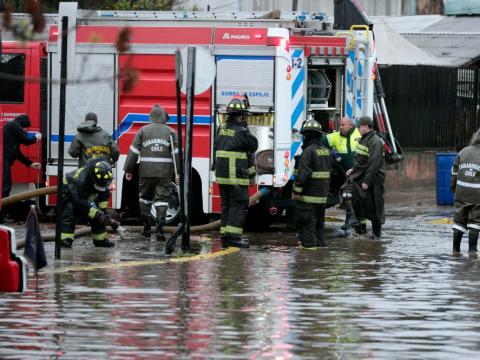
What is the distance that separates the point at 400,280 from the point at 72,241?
14.4 feet

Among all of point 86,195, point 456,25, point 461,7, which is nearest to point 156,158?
point 86,195

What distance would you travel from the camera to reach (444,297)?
1181 cm

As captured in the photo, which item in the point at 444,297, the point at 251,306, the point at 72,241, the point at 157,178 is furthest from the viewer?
the point at 157,178

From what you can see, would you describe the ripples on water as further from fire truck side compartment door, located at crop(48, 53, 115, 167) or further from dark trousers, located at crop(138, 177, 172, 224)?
fire truck side compartment door, located at crop(48, 53, 115, 167)

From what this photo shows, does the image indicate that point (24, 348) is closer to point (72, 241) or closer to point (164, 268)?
point (164, 268)

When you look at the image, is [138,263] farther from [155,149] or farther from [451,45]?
[451,45]

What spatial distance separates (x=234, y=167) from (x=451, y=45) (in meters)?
19.5

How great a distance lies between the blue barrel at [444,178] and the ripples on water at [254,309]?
8.33m

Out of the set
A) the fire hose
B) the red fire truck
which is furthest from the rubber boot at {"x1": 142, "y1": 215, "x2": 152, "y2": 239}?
the red fire truck

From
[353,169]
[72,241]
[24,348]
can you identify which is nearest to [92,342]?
[24,348]

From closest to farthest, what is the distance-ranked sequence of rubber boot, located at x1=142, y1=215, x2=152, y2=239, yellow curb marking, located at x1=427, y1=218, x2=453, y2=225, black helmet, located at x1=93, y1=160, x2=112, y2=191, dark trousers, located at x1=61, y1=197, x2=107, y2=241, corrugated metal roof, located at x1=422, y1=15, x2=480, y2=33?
1. black helmet, located at x1=93, y1=160, x2=112, y2=191
2. dark trousers, located at x1=61, y1=197, x2=107, y2=241
3. rubber boot, located at x1=142, y1=215, x2=152, y2=239
4. yellow curb marking, located at x1=427, y1=218, x2=453, y2=225
5. corrugated metal roof, located at x1=422, y1=15, x2=480, y2=33

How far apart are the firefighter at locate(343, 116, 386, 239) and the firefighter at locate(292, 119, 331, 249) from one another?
71.0 inches

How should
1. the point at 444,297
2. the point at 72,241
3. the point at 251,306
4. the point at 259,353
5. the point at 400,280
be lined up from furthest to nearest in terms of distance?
the point at 72,241 < the point at 400,280 < the point at 444,297 < the point at 251,306 < the point at 259,353

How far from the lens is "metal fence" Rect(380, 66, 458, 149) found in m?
27.8
